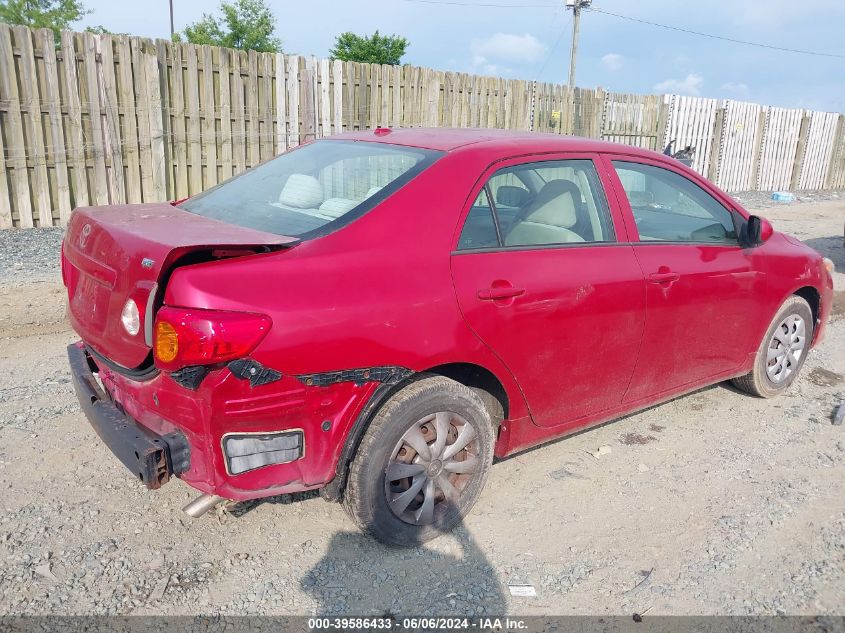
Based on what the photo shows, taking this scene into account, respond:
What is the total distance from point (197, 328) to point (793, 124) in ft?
70.6

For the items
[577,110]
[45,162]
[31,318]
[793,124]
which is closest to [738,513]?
[31,318]

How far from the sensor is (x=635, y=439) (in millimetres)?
4227

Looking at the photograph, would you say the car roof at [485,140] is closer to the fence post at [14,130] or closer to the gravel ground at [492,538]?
the gravel ground at [492,538]

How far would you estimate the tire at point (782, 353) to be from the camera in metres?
4.66

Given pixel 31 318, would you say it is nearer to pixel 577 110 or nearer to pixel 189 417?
pixel 189 417

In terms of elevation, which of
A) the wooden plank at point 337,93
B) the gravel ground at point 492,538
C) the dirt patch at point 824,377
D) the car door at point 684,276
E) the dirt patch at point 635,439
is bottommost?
the dirt patch at point 635,439

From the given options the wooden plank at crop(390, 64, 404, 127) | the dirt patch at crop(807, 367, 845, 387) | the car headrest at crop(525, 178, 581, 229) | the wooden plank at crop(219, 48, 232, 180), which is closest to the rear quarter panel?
the car headrest at crop(525, 178, 581, 229)

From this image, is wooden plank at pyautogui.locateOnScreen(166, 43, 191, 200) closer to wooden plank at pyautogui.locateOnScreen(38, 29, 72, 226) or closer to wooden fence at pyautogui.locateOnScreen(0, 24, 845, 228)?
wooden fence at pyautogui.locateOnScreen(0, 24, 845, 228)

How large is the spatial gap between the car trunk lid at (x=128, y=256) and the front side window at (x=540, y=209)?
929mm

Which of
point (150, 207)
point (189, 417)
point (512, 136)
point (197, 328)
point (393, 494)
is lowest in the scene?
point (393, 494)

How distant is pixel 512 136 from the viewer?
3.52m

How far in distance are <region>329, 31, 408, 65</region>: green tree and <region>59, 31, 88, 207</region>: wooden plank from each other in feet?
115

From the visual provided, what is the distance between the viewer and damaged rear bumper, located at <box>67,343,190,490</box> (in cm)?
246

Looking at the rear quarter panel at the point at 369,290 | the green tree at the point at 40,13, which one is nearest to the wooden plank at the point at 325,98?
the rear quarter panel at the point at 369,290
